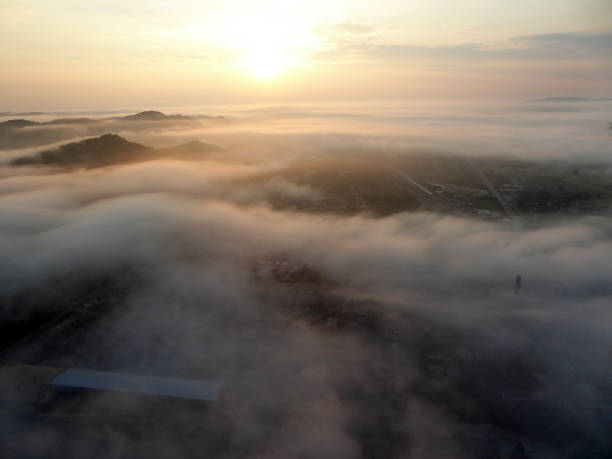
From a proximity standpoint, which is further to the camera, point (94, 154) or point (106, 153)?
point (106, 153)

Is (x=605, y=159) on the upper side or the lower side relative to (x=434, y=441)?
upper

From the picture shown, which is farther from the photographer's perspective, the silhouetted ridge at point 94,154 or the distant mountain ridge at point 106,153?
the distant mountain ridge at point 106,153

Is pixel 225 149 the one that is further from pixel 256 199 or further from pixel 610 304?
pixel 610 304

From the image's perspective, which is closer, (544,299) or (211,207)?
(544,299)

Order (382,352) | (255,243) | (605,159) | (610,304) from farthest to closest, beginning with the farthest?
(605,159) → (255,243) → (610,304) → (382,352)

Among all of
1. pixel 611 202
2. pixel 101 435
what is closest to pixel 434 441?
pixel 101 435

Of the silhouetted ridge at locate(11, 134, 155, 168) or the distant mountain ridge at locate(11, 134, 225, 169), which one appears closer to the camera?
the silhouetted ridge at locate(11, 134, 155, 168)

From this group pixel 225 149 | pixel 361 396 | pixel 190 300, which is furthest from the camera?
pixel 225 149
